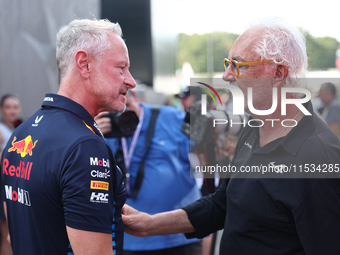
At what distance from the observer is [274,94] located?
1.64 meters

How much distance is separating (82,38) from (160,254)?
6.33 ft

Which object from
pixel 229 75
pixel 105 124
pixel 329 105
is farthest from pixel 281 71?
pixel 329 105

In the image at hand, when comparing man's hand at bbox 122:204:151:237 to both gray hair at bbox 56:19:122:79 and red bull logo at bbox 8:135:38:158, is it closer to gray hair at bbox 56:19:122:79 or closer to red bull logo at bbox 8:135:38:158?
red bull logo at bbox 8:135:38:158

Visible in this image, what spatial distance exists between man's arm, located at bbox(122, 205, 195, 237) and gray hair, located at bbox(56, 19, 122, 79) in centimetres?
89

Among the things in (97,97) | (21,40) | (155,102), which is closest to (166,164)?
(97,97)

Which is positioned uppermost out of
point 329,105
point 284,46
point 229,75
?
point 284,46

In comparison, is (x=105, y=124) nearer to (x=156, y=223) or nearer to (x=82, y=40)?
(x=156, y=223)

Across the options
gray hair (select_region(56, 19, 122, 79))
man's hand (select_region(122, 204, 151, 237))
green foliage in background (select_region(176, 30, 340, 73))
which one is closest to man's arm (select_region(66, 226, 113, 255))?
man's hand (select_region(122, 204, 151, 237))

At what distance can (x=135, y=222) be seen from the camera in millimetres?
1940

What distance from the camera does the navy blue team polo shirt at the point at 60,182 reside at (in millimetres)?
1302

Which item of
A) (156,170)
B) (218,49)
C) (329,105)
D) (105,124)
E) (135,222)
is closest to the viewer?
(135,222)

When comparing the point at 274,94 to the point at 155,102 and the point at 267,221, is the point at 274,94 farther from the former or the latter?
the point at 155,102

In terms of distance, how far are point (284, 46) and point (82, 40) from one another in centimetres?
94

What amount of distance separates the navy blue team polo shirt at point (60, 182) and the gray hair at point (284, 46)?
862 mm
